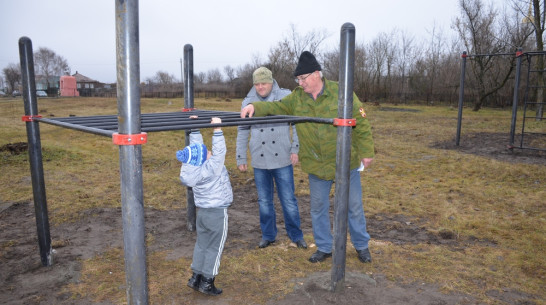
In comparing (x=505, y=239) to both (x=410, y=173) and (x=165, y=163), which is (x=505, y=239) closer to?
(x=410, y=173)

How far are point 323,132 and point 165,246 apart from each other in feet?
6.72

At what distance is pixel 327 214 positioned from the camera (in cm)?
365

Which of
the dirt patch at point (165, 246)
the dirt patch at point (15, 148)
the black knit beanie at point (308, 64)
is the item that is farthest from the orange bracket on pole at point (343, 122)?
the dirt patch at point (15, 148)

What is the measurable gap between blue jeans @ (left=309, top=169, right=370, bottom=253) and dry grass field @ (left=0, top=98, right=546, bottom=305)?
8.7 inches

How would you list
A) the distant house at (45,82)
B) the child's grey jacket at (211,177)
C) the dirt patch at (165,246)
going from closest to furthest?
1. the child's grey jacket at (211,177)
2. the dirt patch at (165,246)
3. the distant house at (45,82)

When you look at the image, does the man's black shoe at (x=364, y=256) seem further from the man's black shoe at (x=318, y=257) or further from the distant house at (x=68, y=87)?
the distant house at (x=68, y=87)

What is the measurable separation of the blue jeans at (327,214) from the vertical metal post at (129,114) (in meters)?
1.98

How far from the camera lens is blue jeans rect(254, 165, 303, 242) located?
391cm

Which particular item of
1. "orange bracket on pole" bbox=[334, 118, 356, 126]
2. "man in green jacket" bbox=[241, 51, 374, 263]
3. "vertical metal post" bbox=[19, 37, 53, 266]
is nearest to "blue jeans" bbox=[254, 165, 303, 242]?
"man in green jacket" bbox=[241, 51, 374, 263]

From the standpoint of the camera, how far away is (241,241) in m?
4.21

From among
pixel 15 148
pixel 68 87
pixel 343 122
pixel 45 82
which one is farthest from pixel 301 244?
pixel 45 82

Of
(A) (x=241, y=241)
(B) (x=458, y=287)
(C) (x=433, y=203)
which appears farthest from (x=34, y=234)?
(C) (x=433, y=203)

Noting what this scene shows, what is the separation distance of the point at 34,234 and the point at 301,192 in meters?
3.58

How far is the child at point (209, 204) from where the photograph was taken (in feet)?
9.45
